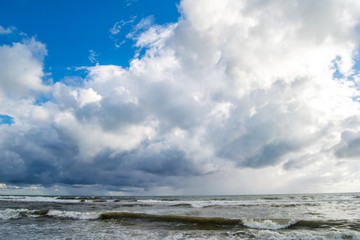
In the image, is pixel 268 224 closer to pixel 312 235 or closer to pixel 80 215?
pixel 312 235

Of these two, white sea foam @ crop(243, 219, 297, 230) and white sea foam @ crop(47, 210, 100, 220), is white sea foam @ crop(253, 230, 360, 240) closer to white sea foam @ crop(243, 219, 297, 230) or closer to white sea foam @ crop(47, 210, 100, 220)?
white sea foam @ crop(243, 219, 297, 230)

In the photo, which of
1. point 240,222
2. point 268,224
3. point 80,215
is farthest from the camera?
point 80,215

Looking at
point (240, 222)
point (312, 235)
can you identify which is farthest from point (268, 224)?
point (312, 235)

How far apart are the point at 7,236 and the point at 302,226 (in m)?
19.0

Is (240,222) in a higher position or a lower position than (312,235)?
lower

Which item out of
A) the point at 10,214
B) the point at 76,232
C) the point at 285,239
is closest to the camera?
the point at 285,239

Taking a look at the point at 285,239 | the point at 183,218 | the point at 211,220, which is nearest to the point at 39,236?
the point at 183,218

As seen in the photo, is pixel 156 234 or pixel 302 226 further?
pixel 302 226

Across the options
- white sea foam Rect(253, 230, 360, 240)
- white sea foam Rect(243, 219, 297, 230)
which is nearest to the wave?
white sea foam Rect(243, 219, 297, 230)

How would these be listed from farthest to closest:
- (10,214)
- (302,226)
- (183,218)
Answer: (10,214), (183,218), (302,226)

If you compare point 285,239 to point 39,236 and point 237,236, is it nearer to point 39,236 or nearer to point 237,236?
point 237,236

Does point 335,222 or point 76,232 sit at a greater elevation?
point 335,222

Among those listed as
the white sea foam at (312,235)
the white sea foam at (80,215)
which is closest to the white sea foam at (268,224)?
the white sea foam at (312,235)

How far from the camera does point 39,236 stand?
12977mm
